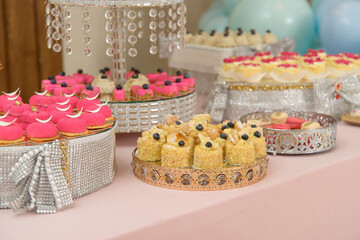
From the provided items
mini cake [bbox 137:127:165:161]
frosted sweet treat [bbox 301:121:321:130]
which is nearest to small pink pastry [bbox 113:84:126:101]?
mini cake [bbox 137:127:165:161]

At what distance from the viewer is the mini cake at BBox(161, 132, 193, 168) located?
1385 mm

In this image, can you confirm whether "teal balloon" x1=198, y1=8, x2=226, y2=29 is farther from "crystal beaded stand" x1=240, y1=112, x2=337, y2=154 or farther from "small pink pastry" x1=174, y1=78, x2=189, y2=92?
"crystal beaded stand" x1=240, y1=112, x2=337, y2=154

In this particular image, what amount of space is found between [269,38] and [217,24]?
532 mm

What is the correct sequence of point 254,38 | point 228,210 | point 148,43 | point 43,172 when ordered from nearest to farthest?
1. point 43,172
2. point 228,210
3. point 254,38
4. point 148,43

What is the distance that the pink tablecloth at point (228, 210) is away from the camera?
3.95 feet

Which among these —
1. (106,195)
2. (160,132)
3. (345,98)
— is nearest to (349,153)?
(345,98)

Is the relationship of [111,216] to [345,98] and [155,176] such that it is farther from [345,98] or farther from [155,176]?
[345,98]

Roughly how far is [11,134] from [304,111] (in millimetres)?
1096

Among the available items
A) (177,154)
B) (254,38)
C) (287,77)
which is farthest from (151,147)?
(254,38)

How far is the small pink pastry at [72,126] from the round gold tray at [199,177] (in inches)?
8.0

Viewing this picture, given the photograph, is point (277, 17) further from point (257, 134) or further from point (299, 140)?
point (257, 134)

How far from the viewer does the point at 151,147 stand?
1.44 metres

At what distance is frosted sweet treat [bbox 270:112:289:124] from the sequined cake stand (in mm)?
721

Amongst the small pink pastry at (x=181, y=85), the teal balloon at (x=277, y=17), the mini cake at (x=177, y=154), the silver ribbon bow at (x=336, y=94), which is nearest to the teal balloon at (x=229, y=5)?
the teal balloon at (x=277, y=17)
